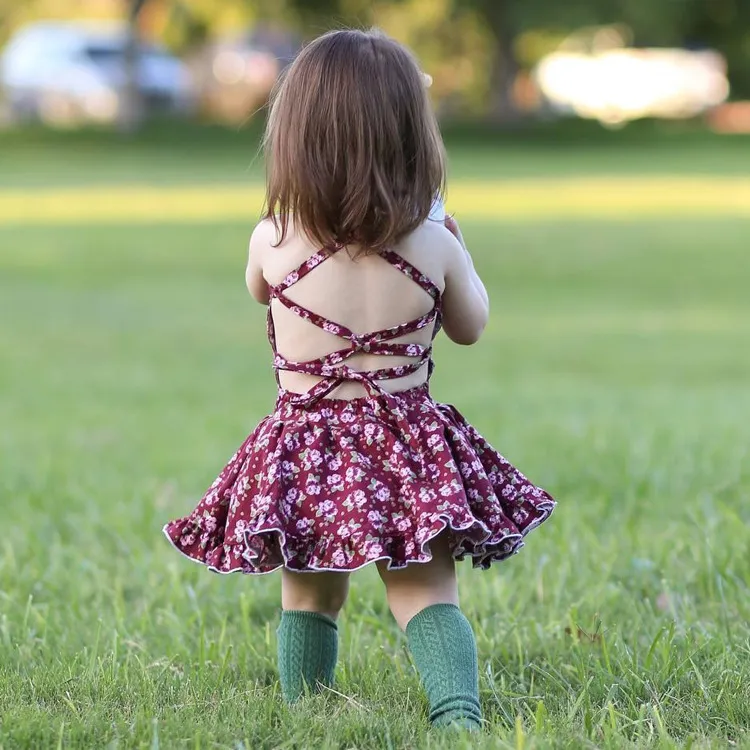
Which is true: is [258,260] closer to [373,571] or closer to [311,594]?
[311,594]

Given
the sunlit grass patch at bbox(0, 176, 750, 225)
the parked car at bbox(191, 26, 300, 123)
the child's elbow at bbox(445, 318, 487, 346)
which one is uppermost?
the child's elbow at bbox(445, 318, 487, 346)

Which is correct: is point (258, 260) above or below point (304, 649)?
above

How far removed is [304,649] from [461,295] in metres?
0.82

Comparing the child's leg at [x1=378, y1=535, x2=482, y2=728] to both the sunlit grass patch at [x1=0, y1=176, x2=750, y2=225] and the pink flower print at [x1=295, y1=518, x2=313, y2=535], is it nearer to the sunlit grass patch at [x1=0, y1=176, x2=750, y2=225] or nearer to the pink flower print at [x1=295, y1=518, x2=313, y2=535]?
the pink flower print at [x1=295, y1=518, x2=313, y2=535]

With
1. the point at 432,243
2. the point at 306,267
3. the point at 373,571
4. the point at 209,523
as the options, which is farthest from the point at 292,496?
the point at 373,571

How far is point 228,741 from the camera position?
2693 millimetres

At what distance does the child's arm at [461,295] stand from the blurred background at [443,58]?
3784 cm

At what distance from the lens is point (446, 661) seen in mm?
2852

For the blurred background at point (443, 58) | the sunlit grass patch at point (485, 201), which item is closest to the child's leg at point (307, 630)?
→ the sunlit grass patch at point (485, 201)

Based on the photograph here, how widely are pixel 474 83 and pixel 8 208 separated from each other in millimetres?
36294

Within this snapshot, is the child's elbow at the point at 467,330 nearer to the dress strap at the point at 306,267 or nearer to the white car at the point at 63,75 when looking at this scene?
the dress strap at the point at 306,267

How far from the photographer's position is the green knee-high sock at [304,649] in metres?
3.07

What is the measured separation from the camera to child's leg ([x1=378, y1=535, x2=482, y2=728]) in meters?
2.82

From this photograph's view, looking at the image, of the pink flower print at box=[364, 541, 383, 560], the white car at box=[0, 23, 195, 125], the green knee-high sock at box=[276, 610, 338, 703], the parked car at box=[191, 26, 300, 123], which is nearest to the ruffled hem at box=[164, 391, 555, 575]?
the pink flower print at box=[364, 541, 383, 560]
